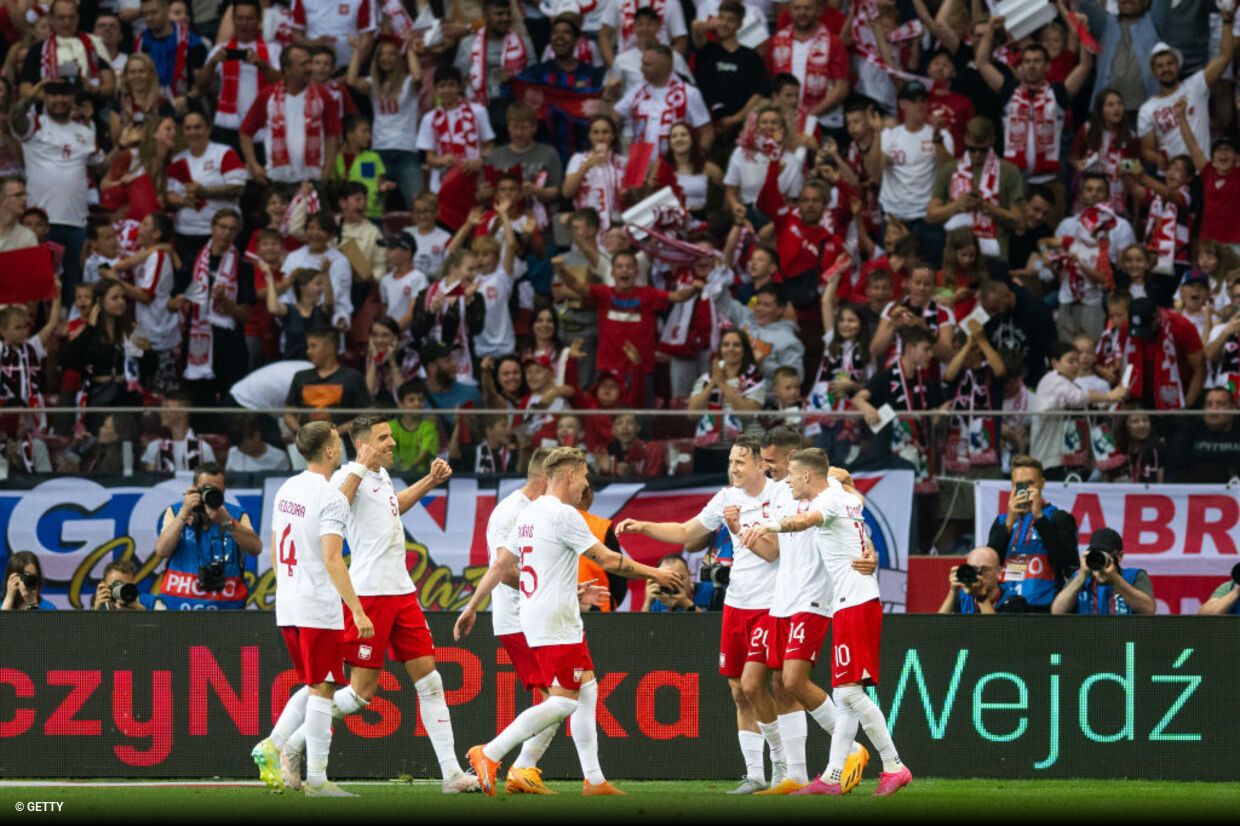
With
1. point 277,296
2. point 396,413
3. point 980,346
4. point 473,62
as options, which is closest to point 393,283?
point 277,296

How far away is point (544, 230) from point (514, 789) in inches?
358

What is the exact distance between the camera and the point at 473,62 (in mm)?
19625

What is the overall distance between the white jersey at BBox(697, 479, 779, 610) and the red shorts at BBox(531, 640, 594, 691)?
1315mm

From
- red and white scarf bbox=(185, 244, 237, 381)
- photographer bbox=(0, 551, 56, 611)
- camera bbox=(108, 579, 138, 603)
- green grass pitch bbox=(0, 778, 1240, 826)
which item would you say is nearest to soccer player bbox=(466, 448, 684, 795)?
green grass pitch bbox=(0, 778, 1240, 826)

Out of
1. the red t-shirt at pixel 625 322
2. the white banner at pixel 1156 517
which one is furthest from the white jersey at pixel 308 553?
the red t-shirt at pixel 625 322

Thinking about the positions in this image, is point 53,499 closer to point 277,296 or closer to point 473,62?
point 277,296

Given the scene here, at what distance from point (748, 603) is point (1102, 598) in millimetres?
3350

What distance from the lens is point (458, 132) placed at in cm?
1902

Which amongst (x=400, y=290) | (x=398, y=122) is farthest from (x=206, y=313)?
(x=398, y=122)

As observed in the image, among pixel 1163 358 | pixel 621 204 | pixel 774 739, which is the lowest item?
pixel 774 739

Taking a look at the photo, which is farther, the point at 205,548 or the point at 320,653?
the point at 205,548

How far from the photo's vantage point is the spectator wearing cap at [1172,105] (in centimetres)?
1875

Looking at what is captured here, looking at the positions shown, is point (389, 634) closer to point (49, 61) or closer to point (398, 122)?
point (398, 122)

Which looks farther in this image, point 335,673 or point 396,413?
point 396,413
